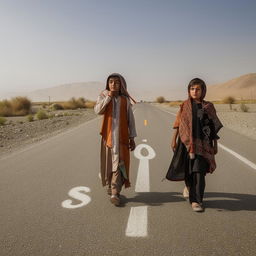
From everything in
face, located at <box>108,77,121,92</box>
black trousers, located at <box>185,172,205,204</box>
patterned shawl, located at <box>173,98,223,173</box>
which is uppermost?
face, located at <box>108,77,121,92</box>

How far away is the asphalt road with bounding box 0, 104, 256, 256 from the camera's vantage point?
3238mm

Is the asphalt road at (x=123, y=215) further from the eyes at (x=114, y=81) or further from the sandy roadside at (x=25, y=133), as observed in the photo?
the sandy roadside at (x=25, y=133)

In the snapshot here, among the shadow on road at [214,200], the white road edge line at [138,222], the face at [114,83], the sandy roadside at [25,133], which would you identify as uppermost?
the face at [114,83]

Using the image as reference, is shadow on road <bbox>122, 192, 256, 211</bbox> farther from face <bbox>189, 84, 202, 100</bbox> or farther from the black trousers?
face <bbox>189, 84, 202, 100</bbox>

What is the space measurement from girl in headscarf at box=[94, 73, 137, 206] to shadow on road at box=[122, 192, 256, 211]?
399mm

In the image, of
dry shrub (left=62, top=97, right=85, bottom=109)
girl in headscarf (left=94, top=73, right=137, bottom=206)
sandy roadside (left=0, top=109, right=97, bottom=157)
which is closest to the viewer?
girl in headscarf (left=94, top=73, right=137, bottom=206)

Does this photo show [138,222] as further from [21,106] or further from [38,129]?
[21,106]

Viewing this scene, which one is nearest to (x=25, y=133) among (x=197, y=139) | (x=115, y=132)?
(x=115, y=132)

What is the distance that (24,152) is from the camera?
9.57 meters

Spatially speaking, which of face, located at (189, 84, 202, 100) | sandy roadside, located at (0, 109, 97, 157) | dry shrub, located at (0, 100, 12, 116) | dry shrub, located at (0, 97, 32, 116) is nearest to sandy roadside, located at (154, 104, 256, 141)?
face, located at (189, 84, 202, 100)

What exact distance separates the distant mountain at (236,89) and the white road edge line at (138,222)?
167 meters

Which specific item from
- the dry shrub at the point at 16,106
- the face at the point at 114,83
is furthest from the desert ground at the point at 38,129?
the dry shrub at the point at 16,106

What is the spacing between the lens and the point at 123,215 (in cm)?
413

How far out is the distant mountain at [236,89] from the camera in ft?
558
